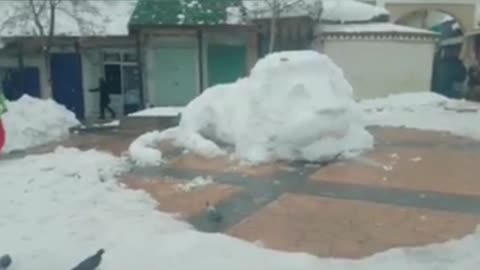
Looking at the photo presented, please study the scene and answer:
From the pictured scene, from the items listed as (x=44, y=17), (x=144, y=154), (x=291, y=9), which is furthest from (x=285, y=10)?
(x=144, y=154)

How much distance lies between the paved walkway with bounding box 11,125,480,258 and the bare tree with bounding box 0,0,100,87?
417 inches

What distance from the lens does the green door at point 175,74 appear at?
72.3ft

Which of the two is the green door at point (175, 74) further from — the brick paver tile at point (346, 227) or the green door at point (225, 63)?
the brick paver tile at point (346, 227)

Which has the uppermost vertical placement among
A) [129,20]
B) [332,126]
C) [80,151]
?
[129,20]

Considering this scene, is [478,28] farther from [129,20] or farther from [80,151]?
[80,151]

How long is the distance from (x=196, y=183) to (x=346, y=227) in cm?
277

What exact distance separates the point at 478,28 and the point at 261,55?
26.0 ft

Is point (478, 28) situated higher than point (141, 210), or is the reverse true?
point (478, 28)

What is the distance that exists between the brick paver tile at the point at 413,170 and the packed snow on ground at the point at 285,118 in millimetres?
602

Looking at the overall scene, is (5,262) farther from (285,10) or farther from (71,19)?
(71,19)

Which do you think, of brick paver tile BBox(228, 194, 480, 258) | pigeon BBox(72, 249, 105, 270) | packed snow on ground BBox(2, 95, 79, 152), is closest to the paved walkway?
brick paver tile BBox(228, 194, 480, 258)

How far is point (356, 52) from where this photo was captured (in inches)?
792

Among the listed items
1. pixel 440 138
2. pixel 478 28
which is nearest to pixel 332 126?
pixel 440 138

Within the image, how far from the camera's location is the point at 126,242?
19.5 feet
